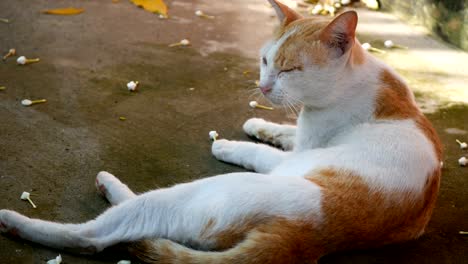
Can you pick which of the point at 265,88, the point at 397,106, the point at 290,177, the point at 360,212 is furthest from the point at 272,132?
the point at 360,212

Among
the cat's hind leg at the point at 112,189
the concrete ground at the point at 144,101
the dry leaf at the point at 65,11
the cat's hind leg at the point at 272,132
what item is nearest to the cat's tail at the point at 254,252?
the concrete ground at the point at 144,101

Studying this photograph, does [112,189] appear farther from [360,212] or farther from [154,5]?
[154,5]

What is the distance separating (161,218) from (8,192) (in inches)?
34.8

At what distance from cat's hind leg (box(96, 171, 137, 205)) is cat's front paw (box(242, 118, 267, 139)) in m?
0.93

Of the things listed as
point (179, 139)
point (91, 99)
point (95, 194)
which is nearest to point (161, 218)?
point (95, 194)

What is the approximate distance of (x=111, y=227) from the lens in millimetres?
2633

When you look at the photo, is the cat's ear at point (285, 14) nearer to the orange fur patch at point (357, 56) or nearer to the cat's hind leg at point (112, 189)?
the orange fur patch at point (357, 56)

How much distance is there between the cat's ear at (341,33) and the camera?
277 cm

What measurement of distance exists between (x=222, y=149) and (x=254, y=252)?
48.7 inches

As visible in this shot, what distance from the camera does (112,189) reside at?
3.06 m

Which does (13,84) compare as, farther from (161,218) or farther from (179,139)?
(161,218)

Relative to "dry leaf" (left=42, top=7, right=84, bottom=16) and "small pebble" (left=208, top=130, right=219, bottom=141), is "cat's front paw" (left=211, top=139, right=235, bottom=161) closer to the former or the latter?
"small pebble" (left=208, top=130, right=219, bottom=141)

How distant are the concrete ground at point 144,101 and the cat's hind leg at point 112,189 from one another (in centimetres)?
6

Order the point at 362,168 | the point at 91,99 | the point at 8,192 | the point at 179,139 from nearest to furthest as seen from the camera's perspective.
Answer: the point at 362,168 → the point at 8,192 → the point at 179,139 → the point at 91,99
